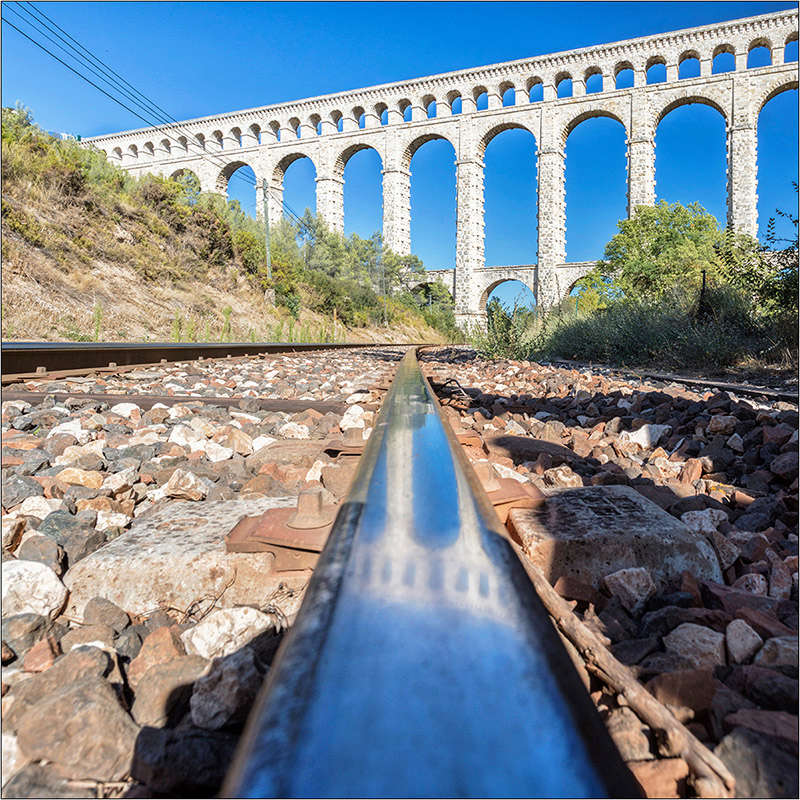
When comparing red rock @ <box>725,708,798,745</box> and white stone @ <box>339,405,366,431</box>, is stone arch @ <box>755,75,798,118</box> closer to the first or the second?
white stone @ <box>339,405,366,431</box>

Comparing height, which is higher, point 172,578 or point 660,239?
point 660,239

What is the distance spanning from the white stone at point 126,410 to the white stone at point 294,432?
81cm

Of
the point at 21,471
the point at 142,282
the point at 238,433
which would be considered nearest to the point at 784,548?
the point at 238,433

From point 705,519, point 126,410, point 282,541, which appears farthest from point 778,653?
point 126,410

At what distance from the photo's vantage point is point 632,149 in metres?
30.7

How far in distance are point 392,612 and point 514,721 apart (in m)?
0.13

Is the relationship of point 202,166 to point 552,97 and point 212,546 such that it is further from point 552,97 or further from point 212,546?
point 212,546

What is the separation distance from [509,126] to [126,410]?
120ft

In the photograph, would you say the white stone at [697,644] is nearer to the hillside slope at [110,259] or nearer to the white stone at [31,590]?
the white stone at [31,590]

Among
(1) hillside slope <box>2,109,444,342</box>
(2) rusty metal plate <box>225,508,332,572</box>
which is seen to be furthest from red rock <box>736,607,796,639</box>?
(1) hillside slope <box>2,109,444,342</box>

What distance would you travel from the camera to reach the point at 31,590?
855mm

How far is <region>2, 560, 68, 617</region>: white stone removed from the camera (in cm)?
84

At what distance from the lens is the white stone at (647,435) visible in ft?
7.36

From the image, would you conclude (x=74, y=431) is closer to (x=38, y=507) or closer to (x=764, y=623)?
(x=38, y=507)
